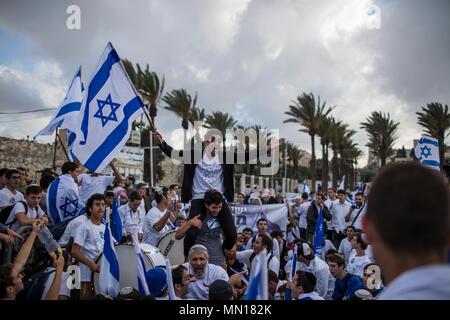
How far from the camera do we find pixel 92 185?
669 centimetres

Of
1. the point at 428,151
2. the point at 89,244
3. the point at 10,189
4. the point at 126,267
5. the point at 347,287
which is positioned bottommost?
the point at 347,287

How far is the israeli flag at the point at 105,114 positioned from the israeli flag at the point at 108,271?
1.41 m

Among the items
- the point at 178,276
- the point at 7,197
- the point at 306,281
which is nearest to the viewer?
the point at 178,276

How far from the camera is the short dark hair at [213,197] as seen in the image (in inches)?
176

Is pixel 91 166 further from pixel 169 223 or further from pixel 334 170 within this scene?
pixel 334 170

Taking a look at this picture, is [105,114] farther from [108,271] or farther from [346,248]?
[346,248]

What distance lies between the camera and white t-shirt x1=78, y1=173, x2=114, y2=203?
648 cm

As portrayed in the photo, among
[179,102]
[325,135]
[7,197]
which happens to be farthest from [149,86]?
[7,197]

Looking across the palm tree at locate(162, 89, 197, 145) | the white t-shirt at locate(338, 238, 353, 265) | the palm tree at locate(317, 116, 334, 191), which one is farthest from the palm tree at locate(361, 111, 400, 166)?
the white t-shirt at locate(338, 238, 353, 265)

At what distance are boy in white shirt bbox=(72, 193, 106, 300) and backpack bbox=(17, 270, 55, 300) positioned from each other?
71 cm

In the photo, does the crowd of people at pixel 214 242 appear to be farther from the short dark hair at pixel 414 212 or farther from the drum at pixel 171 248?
the drum at pixel 171 248

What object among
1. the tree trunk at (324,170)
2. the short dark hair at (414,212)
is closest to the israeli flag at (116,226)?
the short dark hair at (414,212)

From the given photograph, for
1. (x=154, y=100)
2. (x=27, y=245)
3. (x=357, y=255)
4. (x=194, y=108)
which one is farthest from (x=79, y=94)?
(x=194, y=108)

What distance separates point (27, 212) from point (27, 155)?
94.3ft
